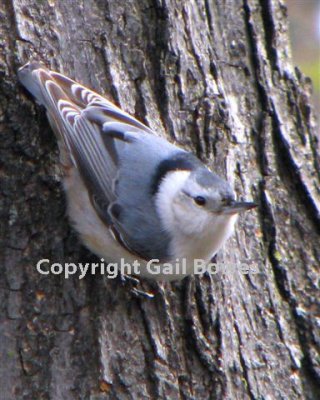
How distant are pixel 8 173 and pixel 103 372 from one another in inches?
28.3

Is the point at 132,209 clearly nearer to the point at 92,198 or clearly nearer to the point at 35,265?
the point at 92,198

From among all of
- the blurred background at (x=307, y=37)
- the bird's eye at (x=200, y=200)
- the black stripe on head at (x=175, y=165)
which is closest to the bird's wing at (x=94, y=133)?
the black stripe on head at (x=175, y=165)

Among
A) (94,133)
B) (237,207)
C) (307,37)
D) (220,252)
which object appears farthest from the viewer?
(307,37)

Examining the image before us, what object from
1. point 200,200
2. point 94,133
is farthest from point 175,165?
point 94,133

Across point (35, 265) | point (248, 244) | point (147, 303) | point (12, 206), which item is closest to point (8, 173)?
point (12, 206)

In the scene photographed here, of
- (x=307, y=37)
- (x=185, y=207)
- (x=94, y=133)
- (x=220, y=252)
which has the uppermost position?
(x=307, y=37)

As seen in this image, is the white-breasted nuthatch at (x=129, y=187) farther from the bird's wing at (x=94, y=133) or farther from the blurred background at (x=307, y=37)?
the blurred background at (x=307, y=37)

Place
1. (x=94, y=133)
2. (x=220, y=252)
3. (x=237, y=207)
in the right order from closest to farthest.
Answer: (x=237, y=207) → (x=94, y=133) → (x=220, y=252)

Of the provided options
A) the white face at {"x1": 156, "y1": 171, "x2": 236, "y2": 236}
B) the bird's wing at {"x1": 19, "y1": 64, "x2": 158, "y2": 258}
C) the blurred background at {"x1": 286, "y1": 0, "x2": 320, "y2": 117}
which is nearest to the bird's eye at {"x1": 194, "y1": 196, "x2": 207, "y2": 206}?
the white face at {"x1": 156, "y1": 171, "x2": 236, "y2": 236}

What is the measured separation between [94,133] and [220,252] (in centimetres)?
62

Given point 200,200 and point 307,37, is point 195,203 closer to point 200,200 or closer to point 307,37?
point 200,200

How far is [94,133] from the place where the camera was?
3160 millimetres

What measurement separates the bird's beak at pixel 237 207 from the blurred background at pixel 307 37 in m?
3.56

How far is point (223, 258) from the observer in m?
3.28
